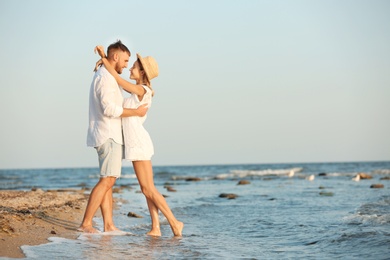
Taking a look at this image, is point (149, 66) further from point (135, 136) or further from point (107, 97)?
point (135, 136)

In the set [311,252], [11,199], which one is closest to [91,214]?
[311,252]

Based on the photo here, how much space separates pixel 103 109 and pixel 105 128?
25 cm

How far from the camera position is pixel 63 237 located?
275 inches

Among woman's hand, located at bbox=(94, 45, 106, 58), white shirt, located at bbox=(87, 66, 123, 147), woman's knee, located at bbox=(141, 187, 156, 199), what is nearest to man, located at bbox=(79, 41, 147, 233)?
white shirt, located at bbox=(87, 66, 123, 147)

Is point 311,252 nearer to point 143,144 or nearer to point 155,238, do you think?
point 155,238

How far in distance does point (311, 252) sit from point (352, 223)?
319cm

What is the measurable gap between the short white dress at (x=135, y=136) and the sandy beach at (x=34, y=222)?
1233mm

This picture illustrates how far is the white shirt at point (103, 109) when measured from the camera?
7215 mm

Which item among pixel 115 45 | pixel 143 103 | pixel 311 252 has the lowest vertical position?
pixel 311 252

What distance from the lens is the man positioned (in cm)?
729

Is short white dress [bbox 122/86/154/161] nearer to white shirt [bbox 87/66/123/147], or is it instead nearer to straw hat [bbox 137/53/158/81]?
white shirt [bbox 87/66/123/147]

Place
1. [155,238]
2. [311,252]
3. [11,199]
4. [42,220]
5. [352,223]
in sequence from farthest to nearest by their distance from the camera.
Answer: [11,199], [352,223], [42,220], [155,238], [311,252]

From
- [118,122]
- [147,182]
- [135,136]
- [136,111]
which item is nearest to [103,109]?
[118,122]

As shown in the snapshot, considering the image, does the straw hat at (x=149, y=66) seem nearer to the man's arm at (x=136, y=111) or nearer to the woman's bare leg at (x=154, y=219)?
the man's arm at (x=136, y=111)
